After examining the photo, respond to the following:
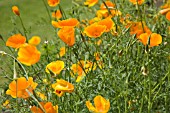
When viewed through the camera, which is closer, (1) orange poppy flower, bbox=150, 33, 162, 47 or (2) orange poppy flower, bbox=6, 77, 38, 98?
(2) orange poppy flower, bbox=6, 77, 38, 98

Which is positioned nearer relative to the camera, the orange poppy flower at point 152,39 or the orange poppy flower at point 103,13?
the orange poppy flower at point 152,39

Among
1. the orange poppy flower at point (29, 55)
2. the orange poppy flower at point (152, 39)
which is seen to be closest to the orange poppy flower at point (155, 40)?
the orange poppy flower at point (152, 39)

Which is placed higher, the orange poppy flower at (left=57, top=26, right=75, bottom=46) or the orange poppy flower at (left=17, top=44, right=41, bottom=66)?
the orange poppy flower at (left=57, top=26, right=75, bottom=46)

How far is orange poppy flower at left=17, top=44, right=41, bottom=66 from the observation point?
1812 millimetres

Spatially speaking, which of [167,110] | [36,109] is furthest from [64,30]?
[167,110]

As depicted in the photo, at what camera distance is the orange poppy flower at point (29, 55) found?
181 centimetres

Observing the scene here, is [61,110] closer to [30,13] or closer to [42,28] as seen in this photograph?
[42,28]

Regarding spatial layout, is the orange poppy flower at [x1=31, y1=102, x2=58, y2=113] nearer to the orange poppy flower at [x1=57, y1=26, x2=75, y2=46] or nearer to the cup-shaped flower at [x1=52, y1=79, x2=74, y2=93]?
the cup-shaped flower at [x1=52, y1=79, x2=74, y2=93]

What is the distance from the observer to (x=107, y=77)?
1989 mm

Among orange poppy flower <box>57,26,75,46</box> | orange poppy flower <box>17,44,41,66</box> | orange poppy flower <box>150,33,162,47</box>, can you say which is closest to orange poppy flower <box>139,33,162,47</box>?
orange poppy flower <box>150,33,162,47</box>

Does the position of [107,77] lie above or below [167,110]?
above

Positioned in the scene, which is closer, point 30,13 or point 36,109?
point 36,109

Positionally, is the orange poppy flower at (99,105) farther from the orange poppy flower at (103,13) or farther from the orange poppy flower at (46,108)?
the orange poppy flower at (103,13)

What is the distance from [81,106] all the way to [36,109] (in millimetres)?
461
